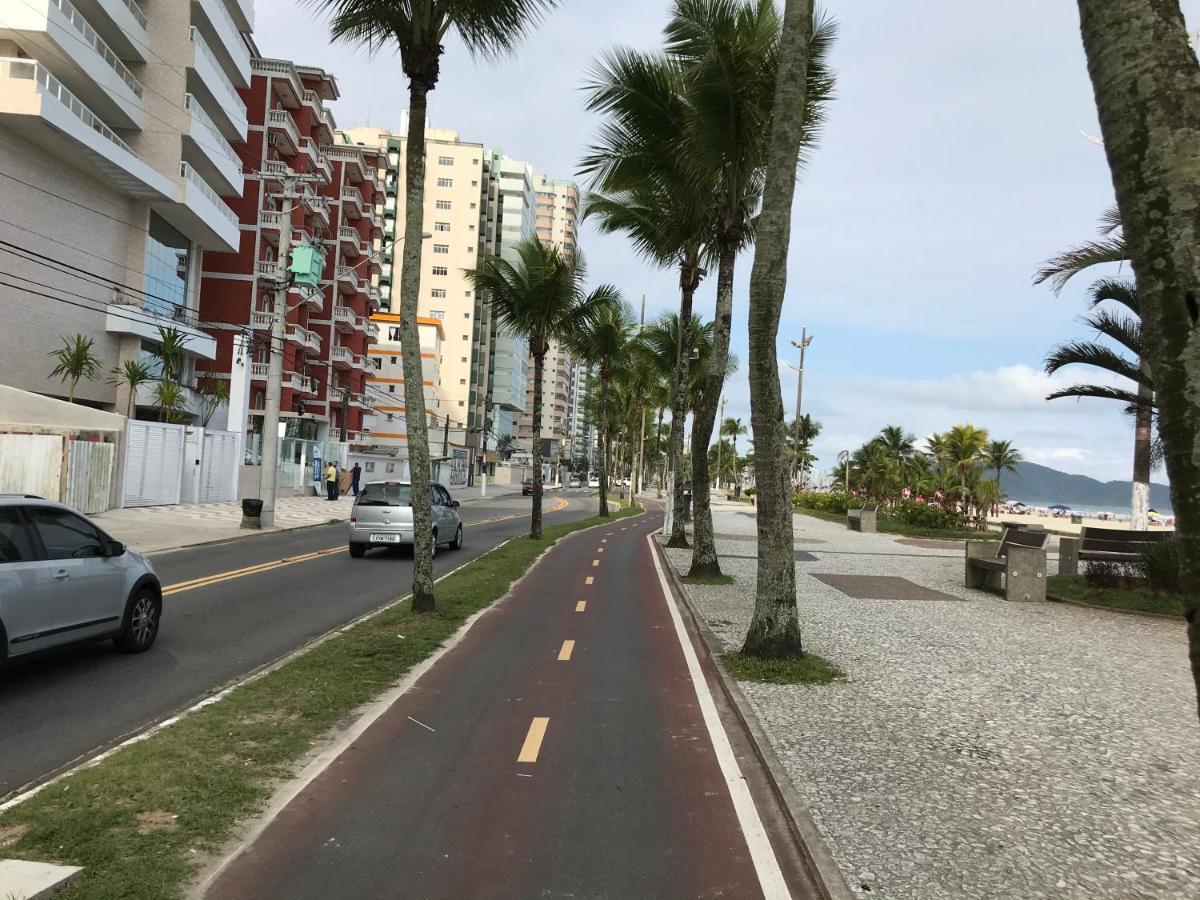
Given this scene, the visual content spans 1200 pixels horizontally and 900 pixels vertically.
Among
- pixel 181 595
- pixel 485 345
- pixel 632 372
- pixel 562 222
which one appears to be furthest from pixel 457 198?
pixel 181 595

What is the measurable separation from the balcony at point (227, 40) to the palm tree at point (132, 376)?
16.8 meters

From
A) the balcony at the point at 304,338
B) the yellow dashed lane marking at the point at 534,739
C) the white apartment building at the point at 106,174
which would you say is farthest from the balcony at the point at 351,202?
the yellow dashed lane marking at the point at 534,739

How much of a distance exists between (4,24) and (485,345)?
90077 mm

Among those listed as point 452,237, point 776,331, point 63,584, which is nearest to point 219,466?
point 63,584

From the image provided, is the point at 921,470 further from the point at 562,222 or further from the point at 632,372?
the point at 562,222

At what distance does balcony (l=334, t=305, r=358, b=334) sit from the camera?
2346 inches

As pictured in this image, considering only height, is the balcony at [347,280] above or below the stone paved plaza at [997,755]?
above

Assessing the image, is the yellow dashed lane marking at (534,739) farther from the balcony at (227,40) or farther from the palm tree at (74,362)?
the balcony at (227,40)

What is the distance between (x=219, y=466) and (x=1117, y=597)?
31.8 m

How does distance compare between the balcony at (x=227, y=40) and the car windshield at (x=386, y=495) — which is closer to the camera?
the car windshield at (x=386, y=495)

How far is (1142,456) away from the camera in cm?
1755

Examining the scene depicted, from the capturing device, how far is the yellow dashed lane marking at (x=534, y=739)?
5.59 m

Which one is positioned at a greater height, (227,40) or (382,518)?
(227,40)

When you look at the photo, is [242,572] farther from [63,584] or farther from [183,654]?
[63,584]
